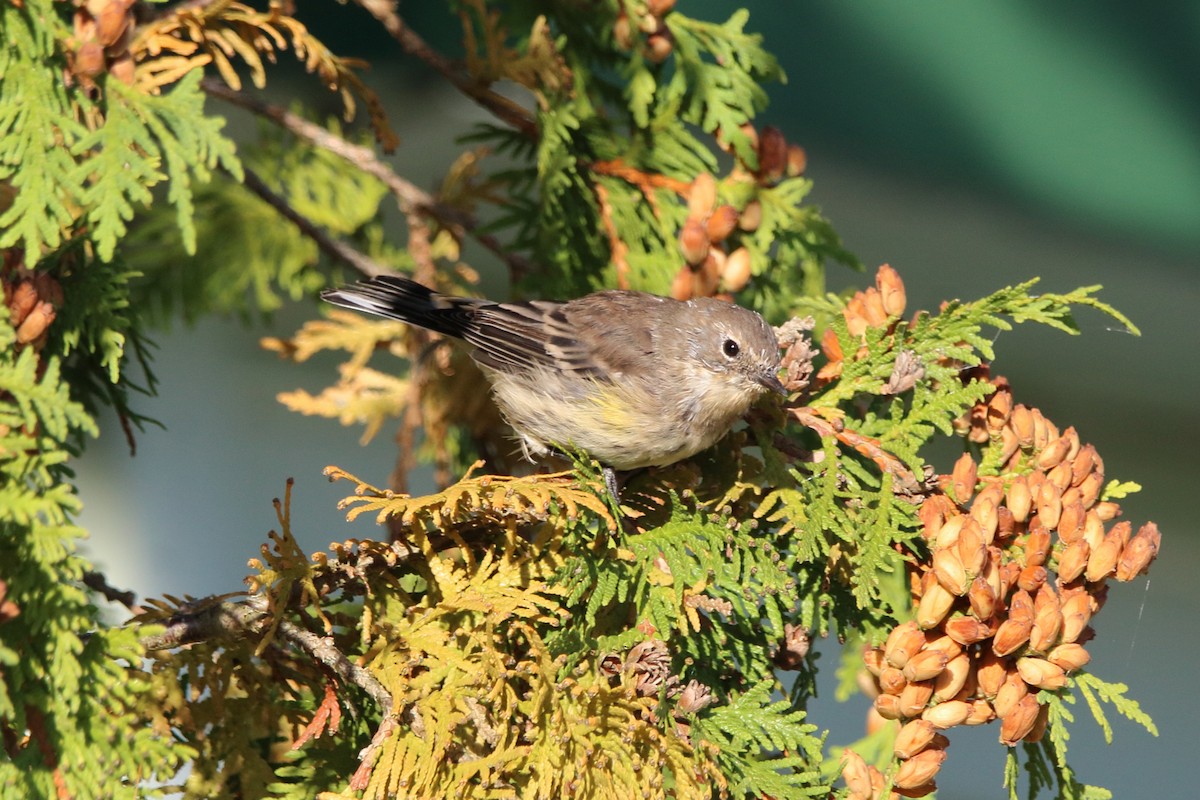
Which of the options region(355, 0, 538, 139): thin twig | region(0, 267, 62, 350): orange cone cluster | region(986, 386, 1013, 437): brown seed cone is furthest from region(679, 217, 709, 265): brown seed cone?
region(0, 267, 62, 350): orange cone cluster

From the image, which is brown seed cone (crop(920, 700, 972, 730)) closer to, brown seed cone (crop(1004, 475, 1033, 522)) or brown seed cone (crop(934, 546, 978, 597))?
brown seed cone (crop(934, 546, 978, 597))

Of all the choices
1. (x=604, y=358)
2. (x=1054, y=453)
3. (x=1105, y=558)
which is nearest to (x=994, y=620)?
(x=1105, y=558)

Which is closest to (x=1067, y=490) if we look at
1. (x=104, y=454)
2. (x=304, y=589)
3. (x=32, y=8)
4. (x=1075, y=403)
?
(x=304, y=589)

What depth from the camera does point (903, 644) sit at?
1304 millimetres

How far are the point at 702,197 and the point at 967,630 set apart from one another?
82cm

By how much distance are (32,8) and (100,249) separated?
32 centimetres

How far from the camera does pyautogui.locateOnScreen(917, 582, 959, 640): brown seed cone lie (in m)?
1.31

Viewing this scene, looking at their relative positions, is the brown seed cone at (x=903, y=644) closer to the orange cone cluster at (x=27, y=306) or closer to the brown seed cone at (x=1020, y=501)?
the brown seed cone at (x=1020, y=501)

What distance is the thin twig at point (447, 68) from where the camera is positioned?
188cm

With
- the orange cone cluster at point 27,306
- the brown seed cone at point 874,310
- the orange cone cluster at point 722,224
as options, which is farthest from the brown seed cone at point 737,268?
the orange cone cluster at point 27,306

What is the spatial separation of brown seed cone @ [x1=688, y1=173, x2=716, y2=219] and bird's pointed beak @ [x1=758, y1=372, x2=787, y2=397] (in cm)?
28

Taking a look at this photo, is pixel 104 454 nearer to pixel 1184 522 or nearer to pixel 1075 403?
pixel 1075 403

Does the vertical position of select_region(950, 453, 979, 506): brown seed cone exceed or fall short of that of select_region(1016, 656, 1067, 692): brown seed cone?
it exceeds it

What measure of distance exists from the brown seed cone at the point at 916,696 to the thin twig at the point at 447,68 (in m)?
1.15
